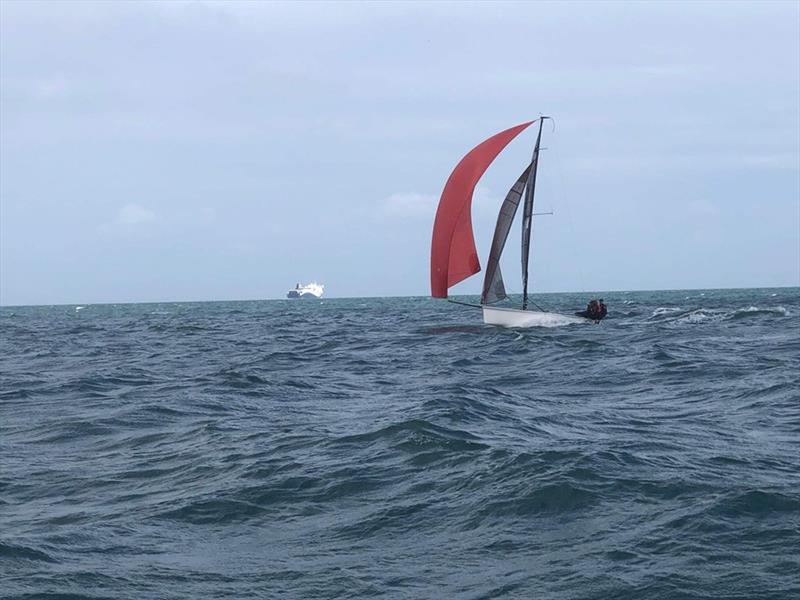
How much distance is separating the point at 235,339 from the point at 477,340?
11.2 meters

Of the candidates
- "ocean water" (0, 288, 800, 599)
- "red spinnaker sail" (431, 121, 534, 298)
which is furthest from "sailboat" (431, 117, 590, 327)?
"ocean water" (0, 288, 800, 599)

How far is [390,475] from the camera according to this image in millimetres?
9641

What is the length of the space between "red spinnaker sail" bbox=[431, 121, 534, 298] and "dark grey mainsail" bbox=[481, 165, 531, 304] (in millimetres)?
572

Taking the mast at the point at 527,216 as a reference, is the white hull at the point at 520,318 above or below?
below

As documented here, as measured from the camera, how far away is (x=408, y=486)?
9.17 meters

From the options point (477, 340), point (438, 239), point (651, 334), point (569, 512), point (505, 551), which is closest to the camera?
point (505, 551)

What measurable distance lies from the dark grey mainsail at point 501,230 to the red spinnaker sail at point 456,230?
0.57m

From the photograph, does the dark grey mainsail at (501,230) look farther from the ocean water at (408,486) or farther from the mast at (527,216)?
the ocean water at (408,486)

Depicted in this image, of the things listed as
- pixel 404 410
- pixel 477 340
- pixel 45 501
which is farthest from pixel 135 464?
pixel 477 340

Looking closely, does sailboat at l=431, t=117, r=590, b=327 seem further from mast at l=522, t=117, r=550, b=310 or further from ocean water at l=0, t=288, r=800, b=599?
ocean water at l=0, t=288, r=800, b=599

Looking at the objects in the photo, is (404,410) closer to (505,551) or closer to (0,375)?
(505,551)

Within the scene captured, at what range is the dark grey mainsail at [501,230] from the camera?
112 ft

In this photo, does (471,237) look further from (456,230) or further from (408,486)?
(408,486)

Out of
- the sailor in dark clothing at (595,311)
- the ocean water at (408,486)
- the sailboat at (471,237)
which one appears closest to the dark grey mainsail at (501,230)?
the sailboat at (471,237)
